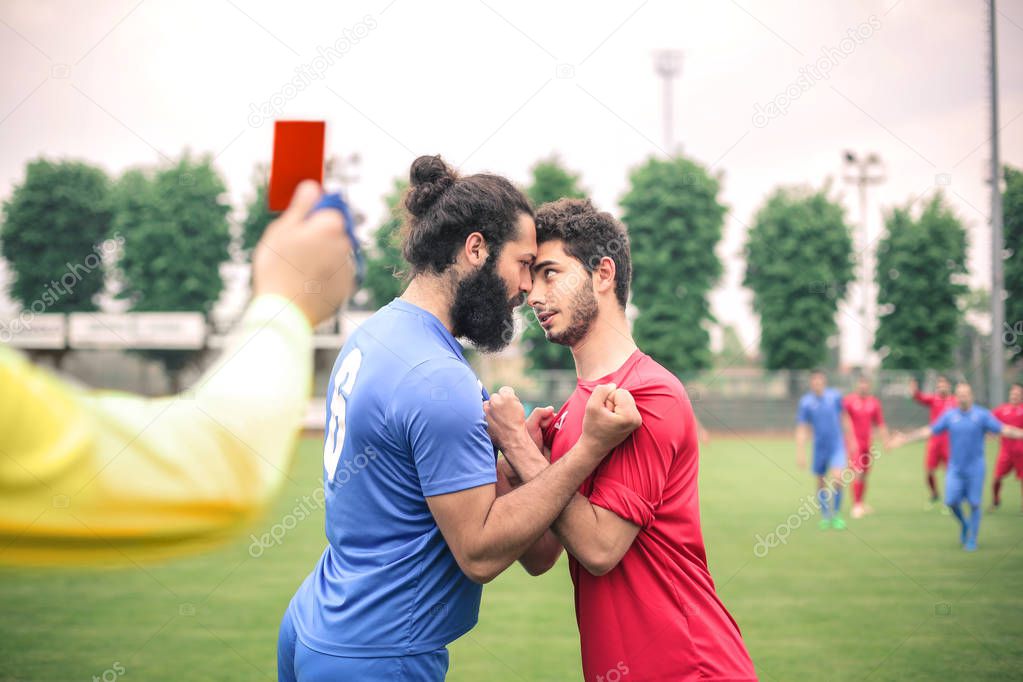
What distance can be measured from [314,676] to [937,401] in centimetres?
1754

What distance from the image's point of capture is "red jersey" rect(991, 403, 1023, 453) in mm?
14805

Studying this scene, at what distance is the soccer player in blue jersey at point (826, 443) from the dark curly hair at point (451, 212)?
12.0 m

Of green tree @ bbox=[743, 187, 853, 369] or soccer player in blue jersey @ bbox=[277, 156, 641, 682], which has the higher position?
green tree @ bbox=[743, 187, 853, 369]

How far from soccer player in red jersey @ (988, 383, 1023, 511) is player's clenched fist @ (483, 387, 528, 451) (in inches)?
589

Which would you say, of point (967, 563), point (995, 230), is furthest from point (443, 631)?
point (995, 230)

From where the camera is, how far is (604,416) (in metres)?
2.51

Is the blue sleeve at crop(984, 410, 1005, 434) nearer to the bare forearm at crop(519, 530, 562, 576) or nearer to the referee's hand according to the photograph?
the bare forearm at crop(519, 530, 562, 576)

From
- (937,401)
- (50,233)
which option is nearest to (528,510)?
(937,401)

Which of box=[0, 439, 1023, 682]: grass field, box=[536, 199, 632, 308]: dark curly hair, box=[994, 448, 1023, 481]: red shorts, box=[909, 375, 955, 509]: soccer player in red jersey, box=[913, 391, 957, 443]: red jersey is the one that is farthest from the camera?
box=[913, 391, 957, 443]: red jersey

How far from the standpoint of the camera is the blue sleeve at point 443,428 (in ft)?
8.00

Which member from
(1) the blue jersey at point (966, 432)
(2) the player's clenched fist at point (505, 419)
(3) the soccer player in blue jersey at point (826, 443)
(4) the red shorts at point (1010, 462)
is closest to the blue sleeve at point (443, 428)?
(2) the player's clenched fist at point (505, 419)

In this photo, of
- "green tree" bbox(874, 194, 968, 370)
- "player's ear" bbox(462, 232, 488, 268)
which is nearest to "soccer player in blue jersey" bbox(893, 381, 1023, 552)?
"player's ear" bbox(462, 232, 488, 268)

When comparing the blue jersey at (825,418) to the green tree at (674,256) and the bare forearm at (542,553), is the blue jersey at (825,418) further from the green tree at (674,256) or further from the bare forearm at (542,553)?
the green tree at (674,256)

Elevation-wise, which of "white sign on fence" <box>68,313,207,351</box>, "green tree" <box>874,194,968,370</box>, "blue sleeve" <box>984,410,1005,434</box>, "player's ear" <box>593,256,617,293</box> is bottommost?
"blue sleeve" <box>984,410,1005,434</box>
